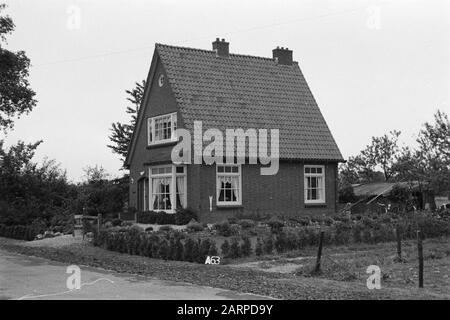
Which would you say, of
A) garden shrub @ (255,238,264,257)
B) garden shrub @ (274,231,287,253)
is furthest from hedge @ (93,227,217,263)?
garden shrub @ (274,231,287,253)

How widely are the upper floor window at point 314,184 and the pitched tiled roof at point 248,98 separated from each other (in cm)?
81

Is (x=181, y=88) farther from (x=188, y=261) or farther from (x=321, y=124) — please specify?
(x=188, y=261)

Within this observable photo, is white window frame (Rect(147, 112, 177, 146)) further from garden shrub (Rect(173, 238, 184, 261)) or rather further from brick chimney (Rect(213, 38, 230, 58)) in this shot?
garden shrub (Rect(173, 238, 184, 261))

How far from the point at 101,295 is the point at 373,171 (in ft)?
199

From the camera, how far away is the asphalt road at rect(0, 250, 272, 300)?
1220 cm

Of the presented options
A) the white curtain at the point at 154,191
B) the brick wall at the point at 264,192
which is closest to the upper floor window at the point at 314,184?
the brick wall at the point at 264,192

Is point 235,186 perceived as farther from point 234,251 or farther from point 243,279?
point 243,279

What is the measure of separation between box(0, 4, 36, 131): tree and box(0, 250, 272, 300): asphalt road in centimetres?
1716

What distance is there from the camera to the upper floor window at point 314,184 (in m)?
35.1

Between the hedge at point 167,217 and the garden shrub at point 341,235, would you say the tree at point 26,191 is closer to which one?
the hedge at point 167,217
